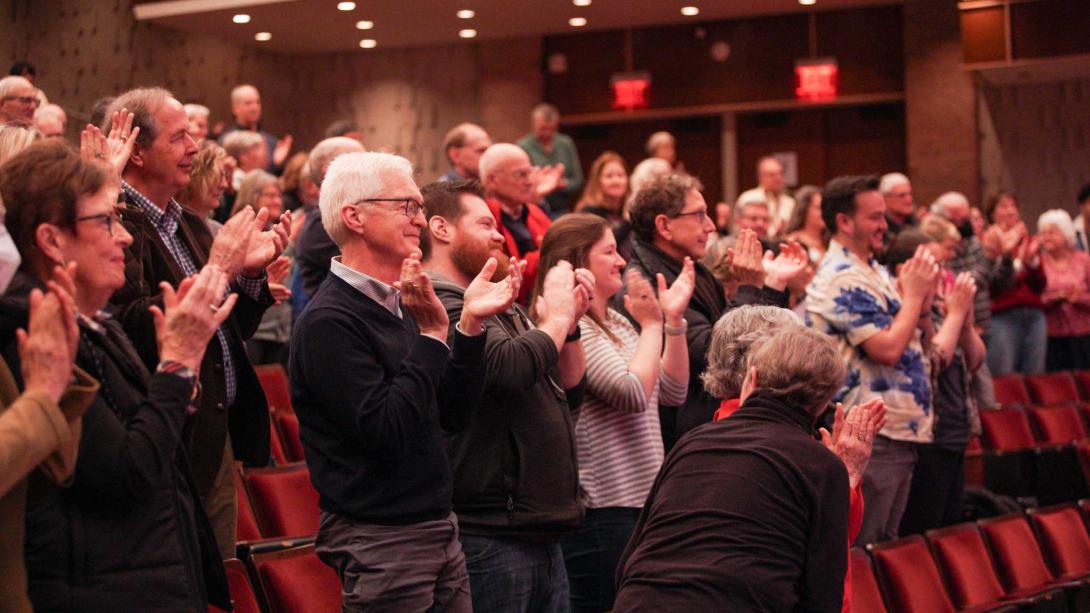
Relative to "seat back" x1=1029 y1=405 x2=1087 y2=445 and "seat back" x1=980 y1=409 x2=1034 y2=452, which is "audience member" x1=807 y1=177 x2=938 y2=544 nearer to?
"seat back" x1=980 y1=409 x2=1034 y2=452

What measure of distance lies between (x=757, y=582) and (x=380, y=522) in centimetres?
68

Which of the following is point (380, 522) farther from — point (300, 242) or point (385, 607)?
point (300, 242)

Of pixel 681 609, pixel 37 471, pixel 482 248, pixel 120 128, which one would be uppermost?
pixel 120 128

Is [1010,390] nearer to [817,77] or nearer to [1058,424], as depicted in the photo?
[1058,424]

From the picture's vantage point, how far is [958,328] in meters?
4.29

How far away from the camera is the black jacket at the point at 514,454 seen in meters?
2.64

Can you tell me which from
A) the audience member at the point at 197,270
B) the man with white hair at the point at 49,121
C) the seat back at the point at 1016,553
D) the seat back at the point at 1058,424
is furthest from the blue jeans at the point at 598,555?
the seat back at the point at 1058,424

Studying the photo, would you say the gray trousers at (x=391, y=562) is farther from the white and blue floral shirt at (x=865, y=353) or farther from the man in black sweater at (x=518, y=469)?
the white and blue floral shirt at (x=865, y=353)

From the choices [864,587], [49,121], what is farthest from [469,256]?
[49,121]

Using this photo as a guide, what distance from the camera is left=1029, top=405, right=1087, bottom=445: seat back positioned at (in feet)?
20.0

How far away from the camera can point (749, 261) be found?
3631 millimetres

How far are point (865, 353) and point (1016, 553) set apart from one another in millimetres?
862

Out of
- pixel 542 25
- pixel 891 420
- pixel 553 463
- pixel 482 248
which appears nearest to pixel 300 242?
pixel 482 248

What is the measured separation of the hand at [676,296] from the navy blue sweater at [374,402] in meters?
0.99
